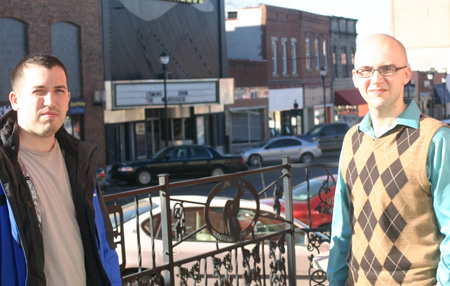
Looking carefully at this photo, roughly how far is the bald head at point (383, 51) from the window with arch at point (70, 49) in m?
24.8

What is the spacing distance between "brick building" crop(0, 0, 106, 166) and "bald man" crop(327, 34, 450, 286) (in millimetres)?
22791

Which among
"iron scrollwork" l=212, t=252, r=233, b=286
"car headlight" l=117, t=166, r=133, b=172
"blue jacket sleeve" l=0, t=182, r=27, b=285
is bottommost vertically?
"car headlight" l=117, t=166, r=133, b=172

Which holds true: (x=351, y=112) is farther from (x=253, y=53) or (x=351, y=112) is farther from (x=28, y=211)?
(x=28, y=211)

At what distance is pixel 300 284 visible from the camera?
8289mm

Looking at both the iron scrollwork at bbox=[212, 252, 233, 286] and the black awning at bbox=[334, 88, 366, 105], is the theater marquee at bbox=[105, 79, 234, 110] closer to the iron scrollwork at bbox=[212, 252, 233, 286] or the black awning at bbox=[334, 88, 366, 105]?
the black awning at bbox=[334, 88, 366, 105]

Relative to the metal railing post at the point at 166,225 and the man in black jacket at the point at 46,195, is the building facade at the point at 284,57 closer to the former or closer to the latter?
the metal railing post at the point at 166,225

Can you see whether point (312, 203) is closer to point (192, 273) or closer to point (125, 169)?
point (192, 273)

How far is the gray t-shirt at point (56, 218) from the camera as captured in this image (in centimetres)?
312

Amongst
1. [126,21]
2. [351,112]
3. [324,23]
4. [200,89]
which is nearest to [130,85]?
[126,21]

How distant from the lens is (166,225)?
4828 mm

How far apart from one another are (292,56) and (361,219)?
44646 mm

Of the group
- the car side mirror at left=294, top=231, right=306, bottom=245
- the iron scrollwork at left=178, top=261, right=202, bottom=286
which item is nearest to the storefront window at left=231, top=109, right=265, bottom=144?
the car side mirror at left=294, top=231, right=306, bottom=245

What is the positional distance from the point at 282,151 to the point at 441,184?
2943 centimetres

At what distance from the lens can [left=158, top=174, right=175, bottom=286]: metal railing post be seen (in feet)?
15.6
